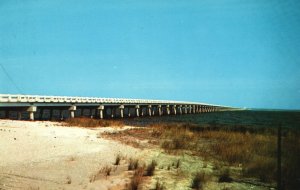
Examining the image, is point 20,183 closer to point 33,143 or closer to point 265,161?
point 33,143

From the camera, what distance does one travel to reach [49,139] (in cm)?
1683

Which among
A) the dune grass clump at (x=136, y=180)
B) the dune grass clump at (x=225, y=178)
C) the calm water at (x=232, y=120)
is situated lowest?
the calm water at (x=232, y=120)

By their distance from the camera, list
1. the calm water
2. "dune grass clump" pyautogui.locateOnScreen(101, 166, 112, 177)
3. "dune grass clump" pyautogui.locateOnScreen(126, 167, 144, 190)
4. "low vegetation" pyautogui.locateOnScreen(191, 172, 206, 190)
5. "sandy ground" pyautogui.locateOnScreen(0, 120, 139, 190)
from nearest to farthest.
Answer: "dune grass clump" pyautogui.locateOnScreen(126, 167, 144, 190)
"sandy ground" pyautogui.locateOnScreen(0, 120, 139, 190)
"low vegetation" pyautogui.locateOnScreen(191, 172, 206, 190)
"dune grass clump" pyautogui.locateOnScreen(101, 166, 112, 177)
the calm water

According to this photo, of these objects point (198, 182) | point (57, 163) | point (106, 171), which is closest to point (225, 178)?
point (198, 182)

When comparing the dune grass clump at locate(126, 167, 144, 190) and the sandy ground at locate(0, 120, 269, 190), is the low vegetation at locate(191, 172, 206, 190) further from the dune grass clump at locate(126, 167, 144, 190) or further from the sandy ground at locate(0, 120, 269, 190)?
the dune grass clump at locate(126, 167, 144, 190)

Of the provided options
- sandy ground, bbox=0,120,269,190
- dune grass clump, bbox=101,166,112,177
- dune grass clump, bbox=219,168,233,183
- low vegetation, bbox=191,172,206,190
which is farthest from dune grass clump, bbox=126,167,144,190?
dune grass clump, bbox=219,168,233,183

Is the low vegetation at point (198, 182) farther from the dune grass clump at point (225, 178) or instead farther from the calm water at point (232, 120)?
the calm water at point (232, 120)

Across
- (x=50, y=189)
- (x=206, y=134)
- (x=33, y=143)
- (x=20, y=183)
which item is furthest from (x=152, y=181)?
(x=206, y=134)

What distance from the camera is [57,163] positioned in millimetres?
11281

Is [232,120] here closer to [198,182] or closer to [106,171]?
[106,171]

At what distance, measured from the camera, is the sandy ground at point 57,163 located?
8.87m

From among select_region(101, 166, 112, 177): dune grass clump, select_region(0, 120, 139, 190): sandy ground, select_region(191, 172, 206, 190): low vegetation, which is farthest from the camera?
select_region(101, 166, 112, 177): dune grass clump

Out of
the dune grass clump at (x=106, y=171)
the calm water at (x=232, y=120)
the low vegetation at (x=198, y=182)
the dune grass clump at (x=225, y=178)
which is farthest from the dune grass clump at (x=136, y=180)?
the calm water at (x=232, y=120)

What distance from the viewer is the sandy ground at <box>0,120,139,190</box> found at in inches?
349
